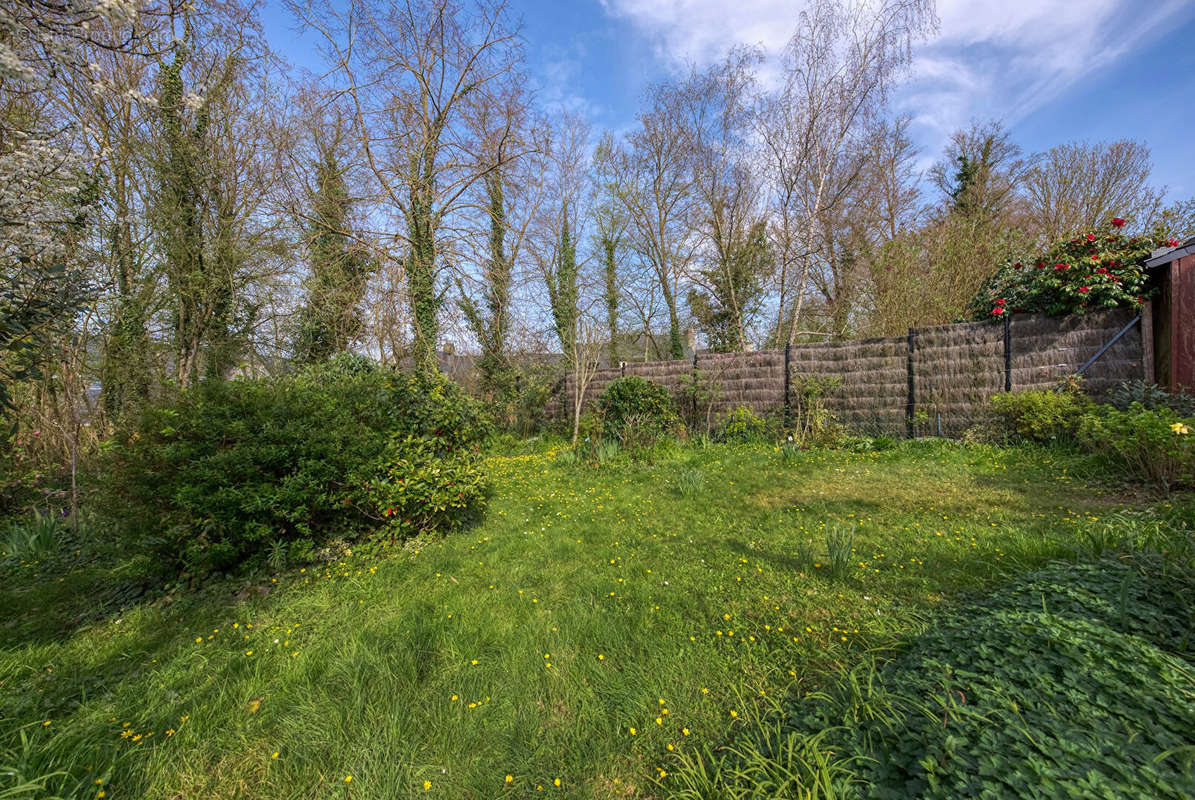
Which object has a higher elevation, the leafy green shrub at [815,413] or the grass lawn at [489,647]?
the leafy green shrub at [815,413]

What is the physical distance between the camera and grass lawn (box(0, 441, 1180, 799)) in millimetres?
1450

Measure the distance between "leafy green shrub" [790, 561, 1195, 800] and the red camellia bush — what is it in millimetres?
5701

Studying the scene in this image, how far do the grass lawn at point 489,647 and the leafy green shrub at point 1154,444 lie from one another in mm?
429

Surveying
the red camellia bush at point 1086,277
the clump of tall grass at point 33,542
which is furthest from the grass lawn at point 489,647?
the red camellia bush at point 1086,277

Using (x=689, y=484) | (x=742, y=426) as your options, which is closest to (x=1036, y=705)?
(x=689, y=484)

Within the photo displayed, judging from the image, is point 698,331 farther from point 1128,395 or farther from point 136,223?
point 136,223

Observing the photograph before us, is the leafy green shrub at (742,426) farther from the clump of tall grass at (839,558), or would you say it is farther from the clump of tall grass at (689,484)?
the clump of tall grass at (839,558)

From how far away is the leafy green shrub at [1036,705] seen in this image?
101 cm

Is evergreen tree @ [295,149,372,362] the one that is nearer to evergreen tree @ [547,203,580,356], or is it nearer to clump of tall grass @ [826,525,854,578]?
evergreen tree @ [547,203,580,356]

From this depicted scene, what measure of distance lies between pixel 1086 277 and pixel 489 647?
808cm

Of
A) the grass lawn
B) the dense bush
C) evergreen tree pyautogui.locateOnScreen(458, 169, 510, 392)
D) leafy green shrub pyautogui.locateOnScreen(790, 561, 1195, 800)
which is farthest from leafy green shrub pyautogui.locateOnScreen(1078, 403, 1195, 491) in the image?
evergreen tree pyautogui.locateOnScreen(458, 169, 510, 392)

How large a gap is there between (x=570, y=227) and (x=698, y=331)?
579 centimetres

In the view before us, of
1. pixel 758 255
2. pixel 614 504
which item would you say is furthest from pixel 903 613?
pixel 758 255

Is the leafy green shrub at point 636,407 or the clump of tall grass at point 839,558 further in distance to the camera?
the leafy green shrub at point 636,407
